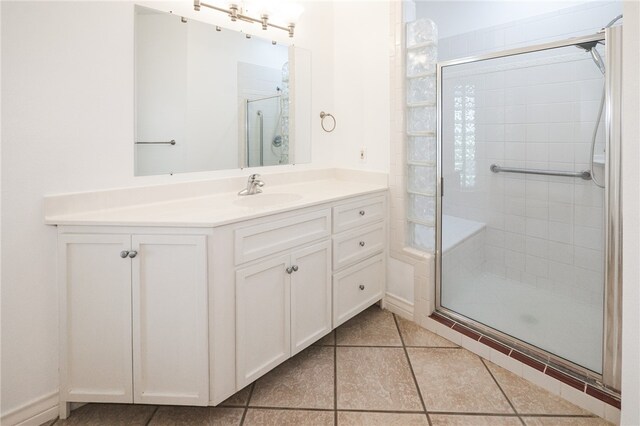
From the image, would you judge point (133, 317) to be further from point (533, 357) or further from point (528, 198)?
point (528, 198)

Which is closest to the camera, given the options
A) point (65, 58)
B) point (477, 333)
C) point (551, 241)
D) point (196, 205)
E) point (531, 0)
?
point (65, 58)

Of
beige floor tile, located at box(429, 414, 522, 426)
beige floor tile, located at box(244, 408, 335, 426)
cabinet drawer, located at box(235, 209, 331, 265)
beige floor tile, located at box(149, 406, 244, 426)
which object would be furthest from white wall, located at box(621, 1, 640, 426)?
beige floor tile, located at box(149, 406, 244, 426)

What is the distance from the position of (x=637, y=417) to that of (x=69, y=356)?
2.16 meters

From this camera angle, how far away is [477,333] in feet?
6.77

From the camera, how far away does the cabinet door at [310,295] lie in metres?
1.81

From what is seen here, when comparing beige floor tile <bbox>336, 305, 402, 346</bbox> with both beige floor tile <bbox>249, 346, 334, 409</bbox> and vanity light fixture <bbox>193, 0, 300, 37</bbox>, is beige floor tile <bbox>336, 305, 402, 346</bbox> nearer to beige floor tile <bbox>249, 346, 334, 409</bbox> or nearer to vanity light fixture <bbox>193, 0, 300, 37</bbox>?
beige floor tile <bbox>249, 346, 334, 409</bbox>

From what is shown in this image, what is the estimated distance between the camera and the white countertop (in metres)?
1.41

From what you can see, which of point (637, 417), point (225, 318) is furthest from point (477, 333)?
point (225, 318)

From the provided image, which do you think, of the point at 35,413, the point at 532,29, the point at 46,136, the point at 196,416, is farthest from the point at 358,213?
the point at 532,29

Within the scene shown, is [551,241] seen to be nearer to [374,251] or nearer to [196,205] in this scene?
[374,251]

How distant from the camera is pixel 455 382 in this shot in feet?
5.82

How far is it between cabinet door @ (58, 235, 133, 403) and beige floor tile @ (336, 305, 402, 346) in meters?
1.14

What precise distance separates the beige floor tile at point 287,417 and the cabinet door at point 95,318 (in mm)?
507

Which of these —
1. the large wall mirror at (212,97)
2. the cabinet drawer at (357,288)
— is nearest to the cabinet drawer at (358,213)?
the cabinet drawer at (357,288)
